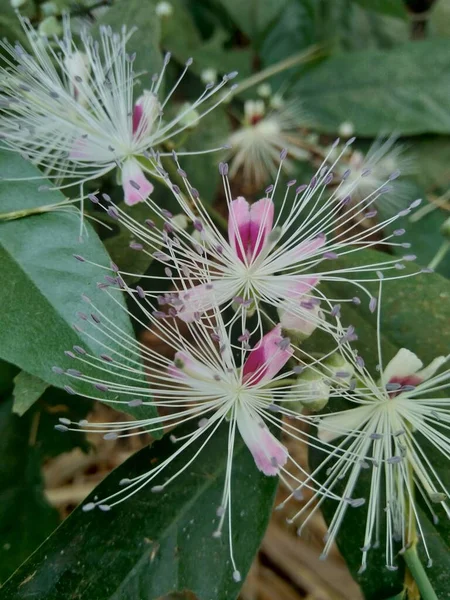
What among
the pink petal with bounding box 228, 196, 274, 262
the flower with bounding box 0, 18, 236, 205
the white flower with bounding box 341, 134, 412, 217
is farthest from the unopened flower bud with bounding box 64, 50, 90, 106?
the white flower with bounding box 341, 134, 412, 217

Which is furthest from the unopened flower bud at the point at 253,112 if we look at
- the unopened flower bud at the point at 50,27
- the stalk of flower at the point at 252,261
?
the stalk of flower at the point at 252,261

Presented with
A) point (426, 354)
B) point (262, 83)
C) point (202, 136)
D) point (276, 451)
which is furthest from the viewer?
point (262, 83)

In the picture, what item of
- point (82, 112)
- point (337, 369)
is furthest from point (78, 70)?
point (337, 369)

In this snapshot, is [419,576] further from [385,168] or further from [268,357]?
[385,168]

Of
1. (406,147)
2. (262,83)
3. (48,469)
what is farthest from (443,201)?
(48,469)

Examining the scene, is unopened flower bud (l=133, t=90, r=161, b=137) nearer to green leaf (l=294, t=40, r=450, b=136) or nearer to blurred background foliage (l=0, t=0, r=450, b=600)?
blurred background foliage (l=0, t=0, r=450, b=600)

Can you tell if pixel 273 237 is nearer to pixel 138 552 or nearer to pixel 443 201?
pixel 138 552

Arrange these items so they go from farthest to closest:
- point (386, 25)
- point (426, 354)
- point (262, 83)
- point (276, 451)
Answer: point (386, 25) → point (262, 83) → point (426, 354) → point (276, 451)
